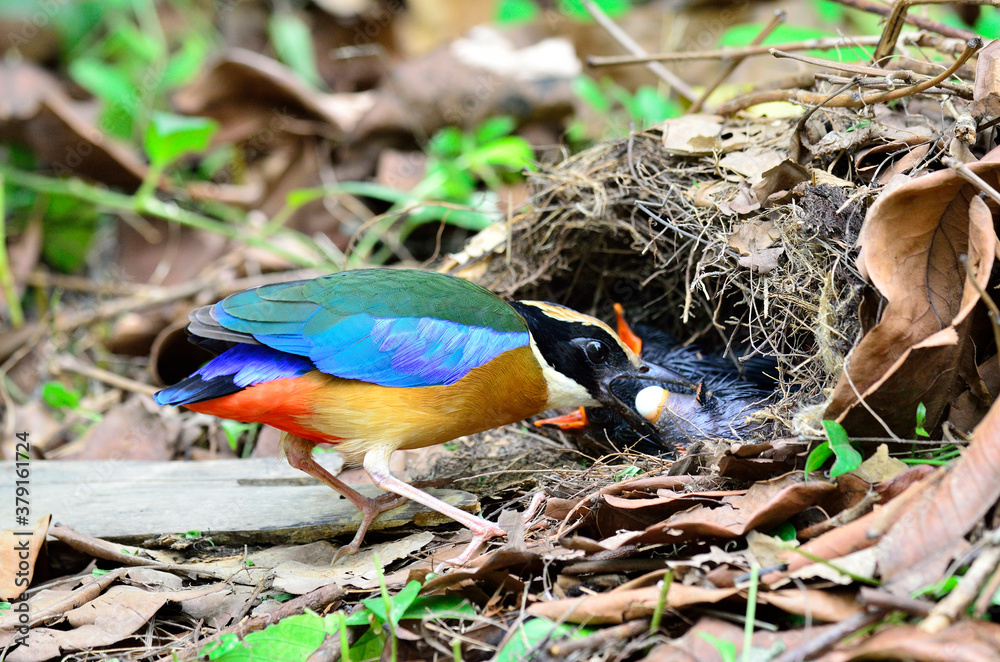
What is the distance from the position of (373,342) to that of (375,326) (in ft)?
0.21

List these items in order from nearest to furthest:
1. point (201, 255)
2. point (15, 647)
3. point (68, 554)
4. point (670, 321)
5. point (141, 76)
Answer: point (15, 647), point (68, 554), point (670, 321), point (201, 255), point (141, 76)

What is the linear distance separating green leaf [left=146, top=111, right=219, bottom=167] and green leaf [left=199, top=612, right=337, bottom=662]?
3871 mm

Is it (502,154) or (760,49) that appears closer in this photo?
(760,49)

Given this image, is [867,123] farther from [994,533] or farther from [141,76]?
[141,76]

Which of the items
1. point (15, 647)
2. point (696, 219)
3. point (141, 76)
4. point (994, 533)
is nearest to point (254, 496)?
point (15, 647)

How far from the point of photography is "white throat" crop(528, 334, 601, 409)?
364 centimetres

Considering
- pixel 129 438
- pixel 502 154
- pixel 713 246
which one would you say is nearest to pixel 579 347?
pixel 713 246

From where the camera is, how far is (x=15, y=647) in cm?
264

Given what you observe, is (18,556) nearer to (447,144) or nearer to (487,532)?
(487,532)

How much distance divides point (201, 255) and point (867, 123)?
4.70 metres

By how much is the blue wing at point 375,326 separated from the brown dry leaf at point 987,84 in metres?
1.88

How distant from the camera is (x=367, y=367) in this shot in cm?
318

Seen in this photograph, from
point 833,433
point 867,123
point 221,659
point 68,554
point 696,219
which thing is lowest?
point 68,554

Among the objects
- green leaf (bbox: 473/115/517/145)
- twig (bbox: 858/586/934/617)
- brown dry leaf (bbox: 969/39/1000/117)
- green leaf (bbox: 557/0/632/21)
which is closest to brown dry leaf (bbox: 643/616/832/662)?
twig (bbox: 858/586/934/617)
